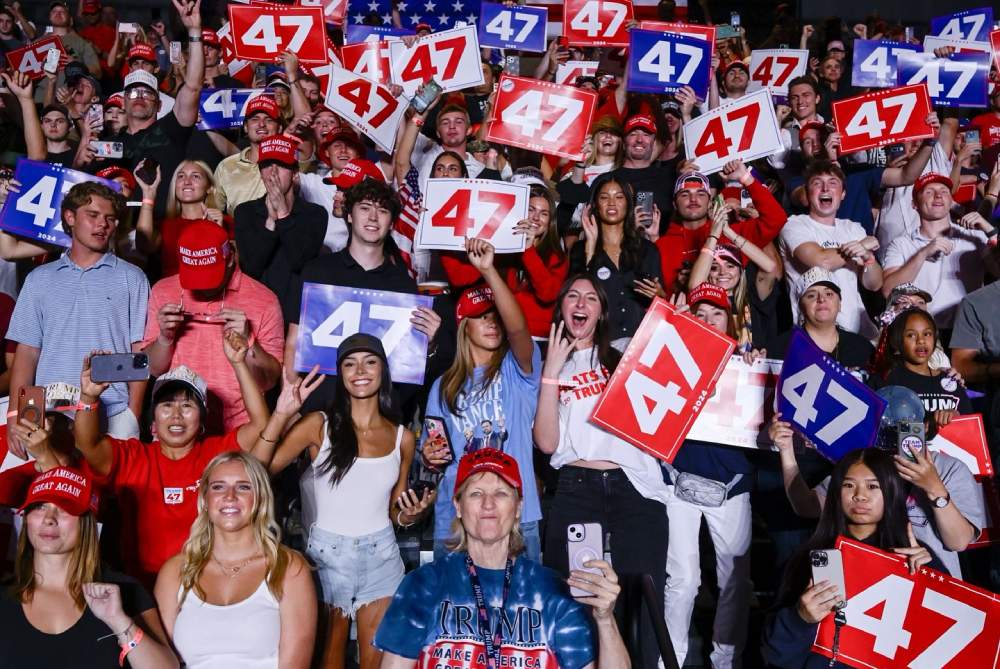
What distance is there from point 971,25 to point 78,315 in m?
9.00

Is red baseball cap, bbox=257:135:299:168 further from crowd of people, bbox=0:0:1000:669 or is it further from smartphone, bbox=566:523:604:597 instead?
smartphone, bbox=566:523:604:597

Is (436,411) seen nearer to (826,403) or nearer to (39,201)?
(826,403)

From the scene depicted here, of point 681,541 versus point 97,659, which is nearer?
point 97,659

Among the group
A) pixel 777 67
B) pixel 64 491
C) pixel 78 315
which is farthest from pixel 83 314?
pixel 777 67

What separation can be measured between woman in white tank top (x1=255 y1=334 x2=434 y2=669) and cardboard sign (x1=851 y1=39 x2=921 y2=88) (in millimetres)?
6425

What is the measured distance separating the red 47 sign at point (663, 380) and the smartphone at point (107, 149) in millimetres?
3932

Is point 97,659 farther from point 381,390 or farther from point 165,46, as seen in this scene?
point 165,46

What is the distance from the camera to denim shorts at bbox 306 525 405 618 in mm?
4844

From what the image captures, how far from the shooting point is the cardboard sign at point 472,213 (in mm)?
6156

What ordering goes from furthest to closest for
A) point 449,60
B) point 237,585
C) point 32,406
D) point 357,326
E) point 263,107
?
point 449,60
point 263,107
point 357,326
point 32,406
point 237,585

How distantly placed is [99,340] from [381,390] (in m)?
1.53

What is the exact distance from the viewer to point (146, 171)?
261 inches

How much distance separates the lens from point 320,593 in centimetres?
487

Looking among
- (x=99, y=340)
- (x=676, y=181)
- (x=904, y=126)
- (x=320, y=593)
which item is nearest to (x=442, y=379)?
(x=320, y=593)
